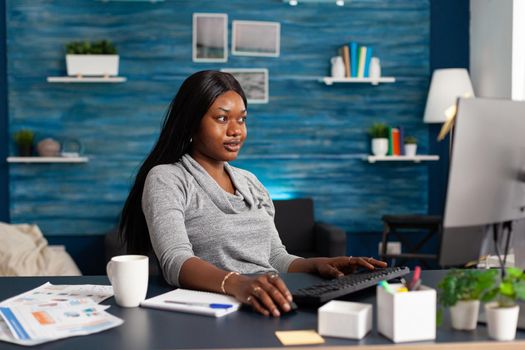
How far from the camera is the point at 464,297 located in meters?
1.17

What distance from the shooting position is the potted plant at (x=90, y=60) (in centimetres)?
464

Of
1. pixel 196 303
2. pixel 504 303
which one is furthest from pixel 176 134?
pixel 504 303

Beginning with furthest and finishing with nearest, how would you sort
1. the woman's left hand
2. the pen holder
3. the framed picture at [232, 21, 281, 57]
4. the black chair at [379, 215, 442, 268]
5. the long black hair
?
1. the framed picture at [232, 21, 281, 57]
2. the black chair at [379, 215, 442, 268]
3. the long black hair
4. the woman's left hand
5. the pen holder

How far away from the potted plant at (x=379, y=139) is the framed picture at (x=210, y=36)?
1.23 m

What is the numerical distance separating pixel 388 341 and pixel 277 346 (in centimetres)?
19

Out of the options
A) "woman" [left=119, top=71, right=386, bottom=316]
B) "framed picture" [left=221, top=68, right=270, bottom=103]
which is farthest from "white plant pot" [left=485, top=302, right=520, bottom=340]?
"framed picture" [left=221, top=68, right=270, bottom=103]

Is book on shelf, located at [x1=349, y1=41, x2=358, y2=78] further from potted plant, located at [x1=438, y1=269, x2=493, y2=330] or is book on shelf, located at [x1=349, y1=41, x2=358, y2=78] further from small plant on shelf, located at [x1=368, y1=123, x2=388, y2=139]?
potted plant, located at [x1=438, y1=269, x2=493, y2=330]

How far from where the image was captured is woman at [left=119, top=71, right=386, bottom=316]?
72.1 inches

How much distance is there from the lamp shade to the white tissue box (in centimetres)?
367

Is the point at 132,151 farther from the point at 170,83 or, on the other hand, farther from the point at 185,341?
the point at 185,341

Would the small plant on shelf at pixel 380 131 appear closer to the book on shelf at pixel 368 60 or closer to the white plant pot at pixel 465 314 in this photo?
the book on shelf at pixel 368 60

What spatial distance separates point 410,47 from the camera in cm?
502

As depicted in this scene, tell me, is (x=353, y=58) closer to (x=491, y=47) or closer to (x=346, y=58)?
(x=346, y=58)

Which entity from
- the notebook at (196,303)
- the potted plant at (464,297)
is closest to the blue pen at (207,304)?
the notebook at (196,303)
